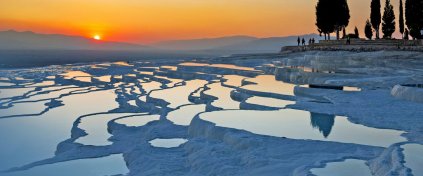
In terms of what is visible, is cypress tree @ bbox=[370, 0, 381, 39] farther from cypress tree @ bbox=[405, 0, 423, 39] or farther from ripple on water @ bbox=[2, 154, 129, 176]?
ripple on water @ bbox=[2, 154, 129, 176]

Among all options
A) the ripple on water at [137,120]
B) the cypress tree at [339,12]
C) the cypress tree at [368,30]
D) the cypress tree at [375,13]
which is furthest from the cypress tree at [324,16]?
the ripple on water at [137,120]

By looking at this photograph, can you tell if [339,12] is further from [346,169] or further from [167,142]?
[346,169]

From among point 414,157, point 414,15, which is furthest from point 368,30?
point 414,157

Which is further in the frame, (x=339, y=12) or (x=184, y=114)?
(x=339, y=12)

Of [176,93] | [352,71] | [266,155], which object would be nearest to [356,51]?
[352,71]

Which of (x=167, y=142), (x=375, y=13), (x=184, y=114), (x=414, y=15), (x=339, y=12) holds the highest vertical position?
(x=339, y=12)

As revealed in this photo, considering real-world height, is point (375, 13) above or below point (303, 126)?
above

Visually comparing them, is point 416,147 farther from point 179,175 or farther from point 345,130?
point 179,175

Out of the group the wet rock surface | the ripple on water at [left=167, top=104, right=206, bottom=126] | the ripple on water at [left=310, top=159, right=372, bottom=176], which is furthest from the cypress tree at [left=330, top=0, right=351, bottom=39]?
the ripple on water at [left=310, top=159, right=372, bottom=176]
